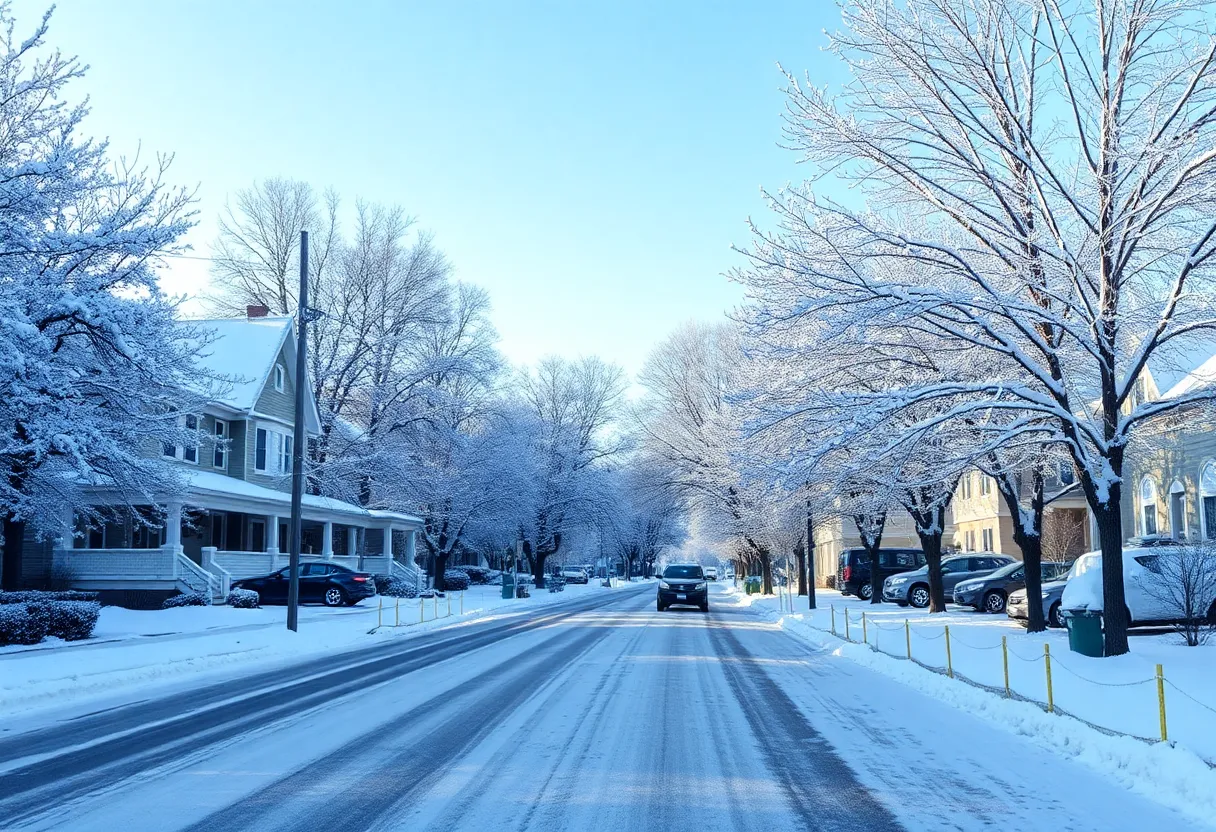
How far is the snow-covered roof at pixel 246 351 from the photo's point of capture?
1510 inches

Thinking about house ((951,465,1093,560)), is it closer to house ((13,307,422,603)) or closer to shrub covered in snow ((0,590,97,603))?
house ((13,307,422,603))

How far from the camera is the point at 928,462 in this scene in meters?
20.3

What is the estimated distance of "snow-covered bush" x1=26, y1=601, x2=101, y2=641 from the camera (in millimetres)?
20328

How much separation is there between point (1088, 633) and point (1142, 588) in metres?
4.19

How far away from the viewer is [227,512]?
3728 cm

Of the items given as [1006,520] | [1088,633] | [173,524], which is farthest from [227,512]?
[1006,520]

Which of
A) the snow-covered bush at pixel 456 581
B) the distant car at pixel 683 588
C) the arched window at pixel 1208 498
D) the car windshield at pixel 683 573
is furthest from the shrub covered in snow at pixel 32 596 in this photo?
the snow-covered bush at pixel 456 581

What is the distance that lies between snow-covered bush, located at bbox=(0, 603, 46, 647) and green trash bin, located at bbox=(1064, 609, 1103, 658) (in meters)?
18.5

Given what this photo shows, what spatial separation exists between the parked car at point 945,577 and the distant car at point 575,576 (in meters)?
44.8

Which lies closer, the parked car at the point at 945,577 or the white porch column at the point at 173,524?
the white porch column at the point at 173,524

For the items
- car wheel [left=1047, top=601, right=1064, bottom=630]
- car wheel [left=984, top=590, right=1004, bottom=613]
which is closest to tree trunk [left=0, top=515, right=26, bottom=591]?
car wheel [left=1047, top=601, right=1064, bottom=630]

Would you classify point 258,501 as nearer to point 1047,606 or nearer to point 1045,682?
point 1047,606

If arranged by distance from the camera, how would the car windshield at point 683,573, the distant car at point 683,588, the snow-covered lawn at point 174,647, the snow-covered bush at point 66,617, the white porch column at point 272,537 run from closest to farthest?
1. the snow-covered lawn at point 174,647
2. the snow-covered bush at point 66,617
3. the distant car at point 683,588
4. the car windshield at point 683,573
5. the white porch column at point 272,537

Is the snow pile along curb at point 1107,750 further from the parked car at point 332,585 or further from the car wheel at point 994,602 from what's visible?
the parked car at point 332,585
